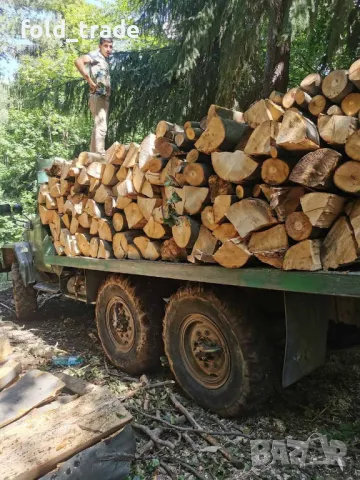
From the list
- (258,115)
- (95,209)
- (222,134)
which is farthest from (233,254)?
(95,209)

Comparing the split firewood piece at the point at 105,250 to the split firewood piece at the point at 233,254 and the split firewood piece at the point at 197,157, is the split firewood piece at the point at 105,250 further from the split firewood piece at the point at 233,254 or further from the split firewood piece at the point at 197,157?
the split firewood piece at the point at 233,254

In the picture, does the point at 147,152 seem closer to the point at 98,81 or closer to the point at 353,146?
the point at 353,146

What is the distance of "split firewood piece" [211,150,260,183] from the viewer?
2.62m

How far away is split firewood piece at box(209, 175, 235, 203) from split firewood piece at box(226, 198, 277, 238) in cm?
16

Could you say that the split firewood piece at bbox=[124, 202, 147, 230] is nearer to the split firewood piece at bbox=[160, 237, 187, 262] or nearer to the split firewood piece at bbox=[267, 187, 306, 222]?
the split firewood piece at bbox=[160, 237, 187, 262]

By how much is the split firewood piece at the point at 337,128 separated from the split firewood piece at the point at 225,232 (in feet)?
2.67

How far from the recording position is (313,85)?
2555 mm

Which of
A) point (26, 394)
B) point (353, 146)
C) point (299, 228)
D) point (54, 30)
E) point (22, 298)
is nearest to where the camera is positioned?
point (353, 146)

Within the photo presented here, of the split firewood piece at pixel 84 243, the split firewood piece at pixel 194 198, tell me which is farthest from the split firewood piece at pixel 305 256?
the split firewood piece at pixel 84 243

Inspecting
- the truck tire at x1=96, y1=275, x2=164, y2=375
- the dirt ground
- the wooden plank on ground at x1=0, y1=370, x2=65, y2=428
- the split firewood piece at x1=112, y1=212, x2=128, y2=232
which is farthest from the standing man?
the wooden plank on ground at x1=0, y1=370, x2=65, y2=428

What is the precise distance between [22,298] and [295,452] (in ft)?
17.1

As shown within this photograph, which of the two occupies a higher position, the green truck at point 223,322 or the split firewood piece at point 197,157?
the split firewood piece at point 197,157

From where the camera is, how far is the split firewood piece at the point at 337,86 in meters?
2.31

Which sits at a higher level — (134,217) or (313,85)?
(313,85)
